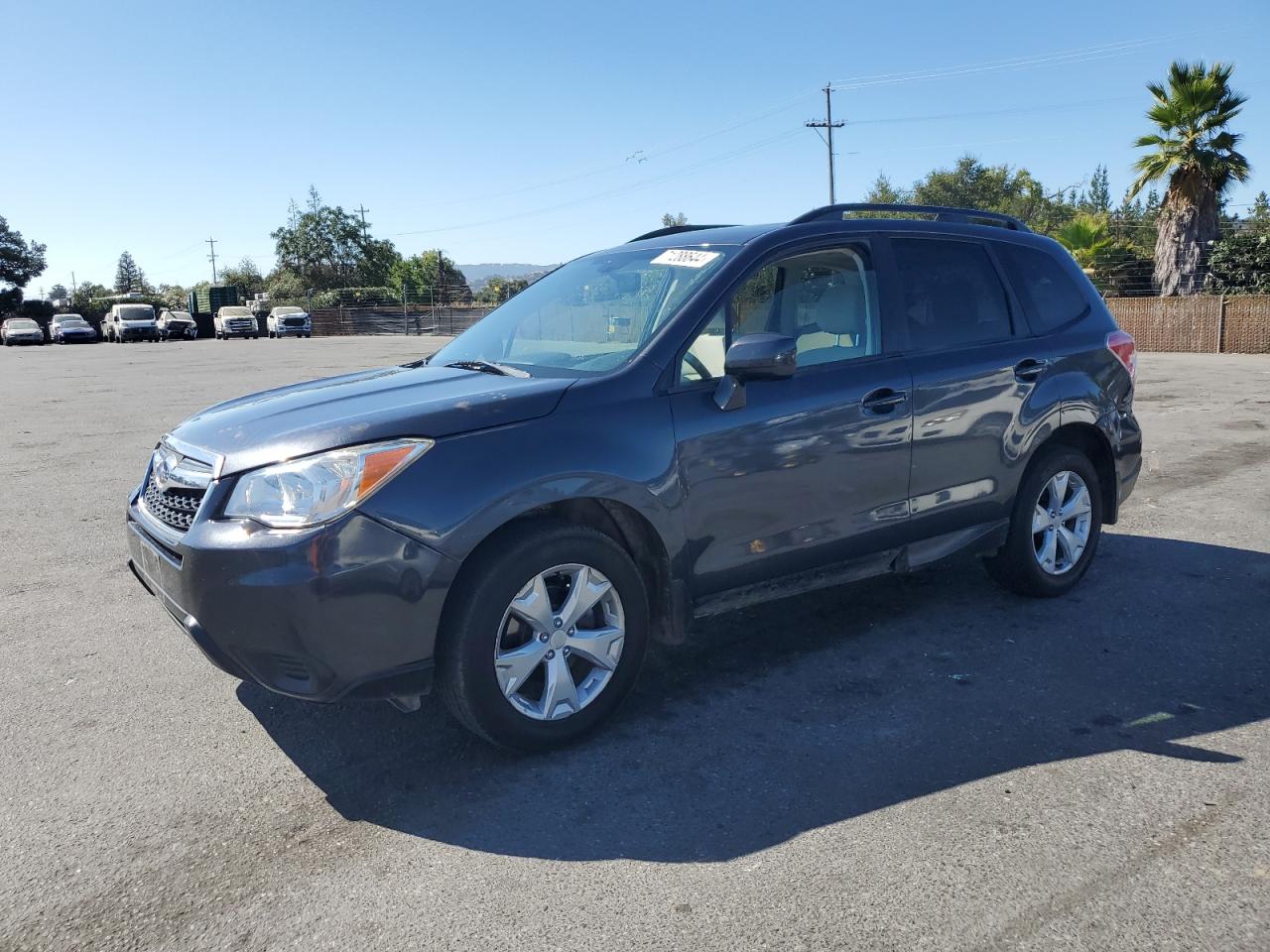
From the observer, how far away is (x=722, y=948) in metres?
2.44

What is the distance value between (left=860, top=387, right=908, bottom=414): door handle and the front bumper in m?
1.94

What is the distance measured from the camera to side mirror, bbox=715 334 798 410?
12.1 ft

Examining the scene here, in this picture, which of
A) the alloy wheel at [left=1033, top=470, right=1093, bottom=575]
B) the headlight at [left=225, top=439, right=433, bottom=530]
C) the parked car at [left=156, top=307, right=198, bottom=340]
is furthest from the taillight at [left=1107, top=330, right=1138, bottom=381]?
the parked car at [left=156, top=307, right=198, bottom=340]

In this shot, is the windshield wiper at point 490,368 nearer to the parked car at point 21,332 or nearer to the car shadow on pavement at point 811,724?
the car shadow on pavement at point 811,724

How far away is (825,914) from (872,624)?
7.68ft

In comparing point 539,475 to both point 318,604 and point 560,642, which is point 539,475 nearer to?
point 560,642

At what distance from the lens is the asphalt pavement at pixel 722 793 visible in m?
2.57

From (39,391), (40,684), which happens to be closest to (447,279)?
(39,391)

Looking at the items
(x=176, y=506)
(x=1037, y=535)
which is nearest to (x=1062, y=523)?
(x=1037, y=535)

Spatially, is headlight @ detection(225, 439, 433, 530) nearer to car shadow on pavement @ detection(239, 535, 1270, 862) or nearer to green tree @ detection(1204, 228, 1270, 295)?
car shadow on pavement @ detection(239, 535, 1270, 862)

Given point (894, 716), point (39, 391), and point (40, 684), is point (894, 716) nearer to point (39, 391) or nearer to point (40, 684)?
point (40, 684)

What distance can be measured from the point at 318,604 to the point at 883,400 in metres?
2.45

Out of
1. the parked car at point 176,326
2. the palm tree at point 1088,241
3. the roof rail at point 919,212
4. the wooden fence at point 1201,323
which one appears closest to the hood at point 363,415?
the roof rail at point 919,212

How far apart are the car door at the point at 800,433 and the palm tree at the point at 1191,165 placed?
25.7 metres
